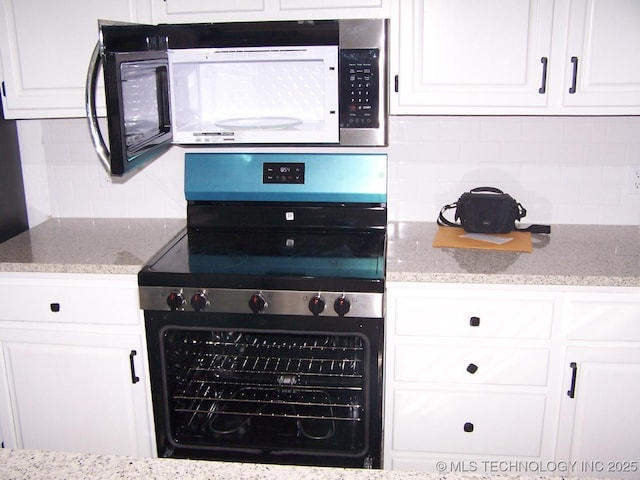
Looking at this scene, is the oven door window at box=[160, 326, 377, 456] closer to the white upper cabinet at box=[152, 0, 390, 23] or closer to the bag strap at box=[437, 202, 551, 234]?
the bag strap at box=[437, 202, 551, 234]

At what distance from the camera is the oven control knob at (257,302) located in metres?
2.09

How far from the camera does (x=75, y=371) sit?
7.70ft

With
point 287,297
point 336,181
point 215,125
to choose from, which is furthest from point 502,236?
point 215,125

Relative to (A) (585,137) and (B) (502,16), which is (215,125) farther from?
(A) (585,137)

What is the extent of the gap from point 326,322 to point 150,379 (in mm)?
654

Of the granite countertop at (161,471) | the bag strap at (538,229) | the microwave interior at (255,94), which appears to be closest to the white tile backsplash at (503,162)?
the bag strap at (538,229)

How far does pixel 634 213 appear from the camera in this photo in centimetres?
258

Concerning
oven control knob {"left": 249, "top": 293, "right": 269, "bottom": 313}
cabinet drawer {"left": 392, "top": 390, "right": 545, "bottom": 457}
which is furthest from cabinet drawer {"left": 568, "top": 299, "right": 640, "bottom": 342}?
oven control knob {"left": 249, "top": 293, "right": 269, "bottom": 313}

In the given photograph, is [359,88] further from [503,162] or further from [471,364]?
[471,364]

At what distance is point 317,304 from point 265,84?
77cm

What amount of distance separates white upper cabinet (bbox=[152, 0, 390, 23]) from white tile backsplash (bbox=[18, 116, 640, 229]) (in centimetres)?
51

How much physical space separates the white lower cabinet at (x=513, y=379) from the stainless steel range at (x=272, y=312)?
13 cm

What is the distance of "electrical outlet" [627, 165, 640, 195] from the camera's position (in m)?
2.54

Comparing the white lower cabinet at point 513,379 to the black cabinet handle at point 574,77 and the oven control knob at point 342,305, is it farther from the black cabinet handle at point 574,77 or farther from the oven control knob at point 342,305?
the black cabinet handle at point 574,77
